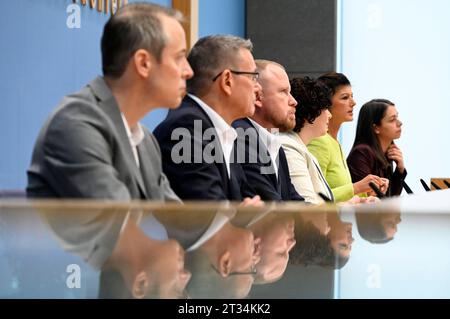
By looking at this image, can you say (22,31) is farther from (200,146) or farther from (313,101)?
(200,146)

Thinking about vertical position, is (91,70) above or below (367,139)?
above

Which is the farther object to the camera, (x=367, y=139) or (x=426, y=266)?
(x=367, y=139)

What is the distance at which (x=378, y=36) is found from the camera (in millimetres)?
9055

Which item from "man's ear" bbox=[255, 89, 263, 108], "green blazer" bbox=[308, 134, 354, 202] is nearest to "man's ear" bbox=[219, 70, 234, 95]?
"man's ear" bbox=[255, 89, 263, 108]

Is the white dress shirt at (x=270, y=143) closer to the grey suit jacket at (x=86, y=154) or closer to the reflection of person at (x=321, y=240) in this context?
the grey suit jacket at (x=86, y=154)

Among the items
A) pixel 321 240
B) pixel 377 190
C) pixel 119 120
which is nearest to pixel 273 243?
pixel 321 240

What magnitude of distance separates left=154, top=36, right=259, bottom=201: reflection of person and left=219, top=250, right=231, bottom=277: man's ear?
6.06 ft

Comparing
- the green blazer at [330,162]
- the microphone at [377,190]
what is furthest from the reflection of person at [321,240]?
the green blazer at [330,162]

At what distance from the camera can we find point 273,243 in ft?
3.23

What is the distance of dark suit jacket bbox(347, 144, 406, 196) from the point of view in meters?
5.57

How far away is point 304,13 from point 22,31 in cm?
464

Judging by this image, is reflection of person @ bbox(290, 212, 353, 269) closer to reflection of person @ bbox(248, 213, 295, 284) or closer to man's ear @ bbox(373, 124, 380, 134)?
reflection of person @ bbox(248, 213, 295, 284)

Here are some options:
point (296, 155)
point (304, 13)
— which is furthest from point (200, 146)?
point (304, 13)
